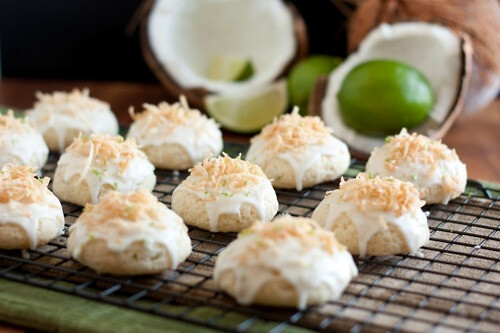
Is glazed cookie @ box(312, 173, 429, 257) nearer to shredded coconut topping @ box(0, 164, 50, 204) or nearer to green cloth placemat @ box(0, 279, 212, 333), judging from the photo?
green cloth placemat @ box(0, 279, 212, 333)

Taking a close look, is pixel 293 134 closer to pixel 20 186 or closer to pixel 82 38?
pixel 20 186

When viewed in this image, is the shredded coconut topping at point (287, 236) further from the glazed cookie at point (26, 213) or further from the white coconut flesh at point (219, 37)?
the white coconut flesh at point (219, 37)

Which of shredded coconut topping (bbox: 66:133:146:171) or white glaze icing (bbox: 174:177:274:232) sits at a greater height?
shredded coconut topping (bbox: 66:133:146:171)

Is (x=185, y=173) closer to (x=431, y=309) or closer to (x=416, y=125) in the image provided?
(x=416, y=125)

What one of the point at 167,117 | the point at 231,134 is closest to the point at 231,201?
the point at 167,117

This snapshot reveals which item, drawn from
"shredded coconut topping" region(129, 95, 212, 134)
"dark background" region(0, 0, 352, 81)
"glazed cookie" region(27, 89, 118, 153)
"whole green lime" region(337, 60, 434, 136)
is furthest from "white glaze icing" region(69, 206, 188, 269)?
"dark background" region(0, 0, 352, 81)
